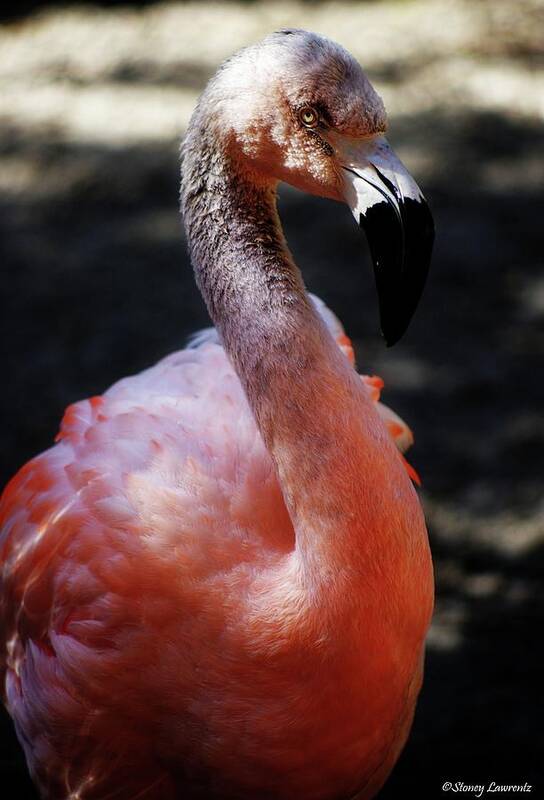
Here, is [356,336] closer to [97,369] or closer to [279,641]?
[97,369]

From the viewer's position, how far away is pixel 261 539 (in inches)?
90.1

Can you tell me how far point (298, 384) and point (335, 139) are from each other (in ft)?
1.55

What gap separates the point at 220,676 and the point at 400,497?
0.53 metres

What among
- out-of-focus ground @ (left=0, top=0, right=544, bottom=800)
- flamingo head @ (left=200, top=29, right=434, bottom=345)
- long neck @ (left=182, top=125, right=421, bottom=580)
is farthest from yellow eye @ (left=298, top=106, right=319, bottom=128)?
out-of-focus ground @ (left=0, top=0, right=544, bottom=800)

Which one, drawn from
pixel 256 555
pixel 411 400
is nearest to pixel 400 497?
pixel 256 555

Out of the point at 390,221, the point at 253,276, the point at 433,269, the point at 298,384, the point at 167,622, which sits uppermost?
the point at 390,221

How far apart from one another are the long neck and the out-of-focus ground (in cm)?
146

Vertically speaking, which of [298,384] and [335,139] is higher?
[335,139]

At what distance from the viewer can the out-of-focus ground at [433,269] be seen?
11.4ft

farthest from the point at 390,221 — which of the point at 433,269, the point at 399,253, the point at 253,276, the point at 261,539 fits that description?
the point at 433,269

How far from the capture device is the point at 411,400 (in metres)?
4.29

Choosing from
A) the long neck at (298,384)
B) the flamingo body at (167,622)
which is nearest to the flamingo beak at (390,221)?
the long neck at (298,384)

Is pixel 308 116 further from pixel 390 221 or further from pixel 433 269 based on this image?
pixel 433 269

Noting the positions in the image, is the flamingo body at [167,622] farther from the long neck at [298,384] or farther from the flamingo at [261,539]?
the long neck at [298,384]
